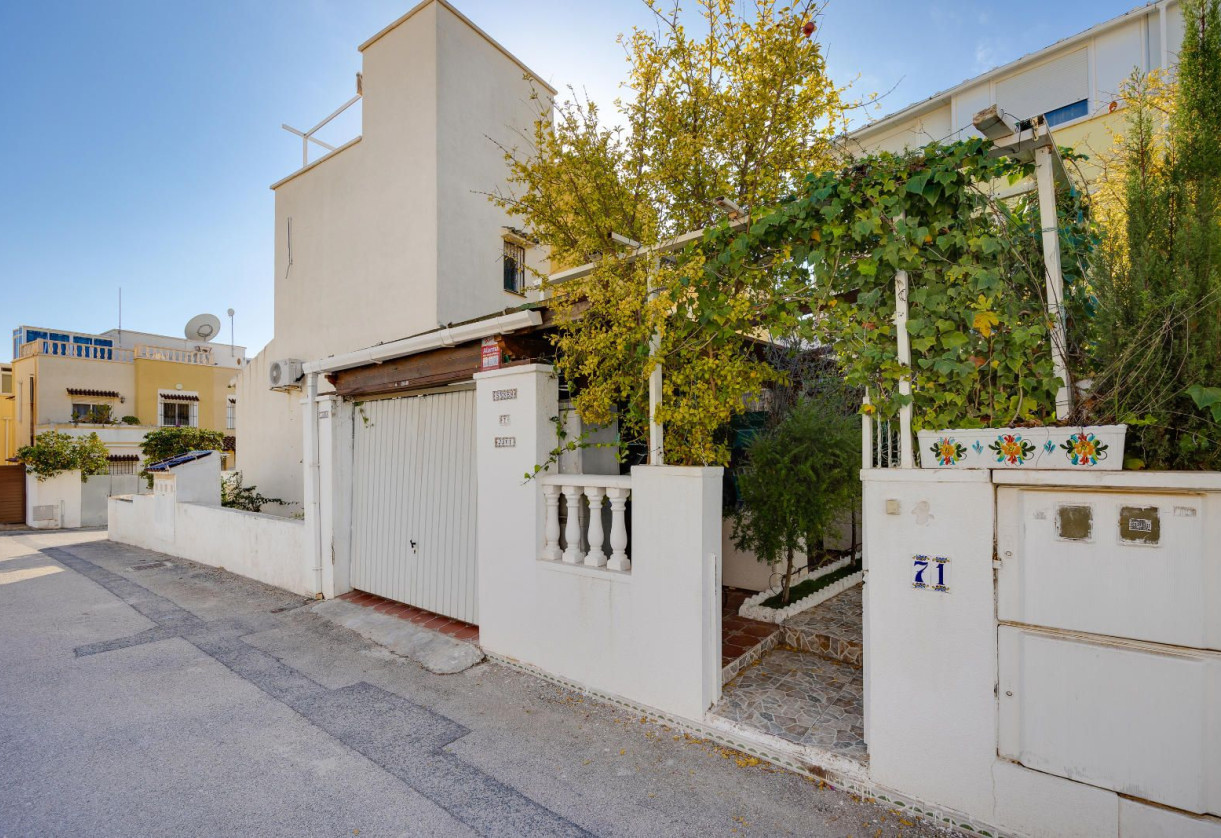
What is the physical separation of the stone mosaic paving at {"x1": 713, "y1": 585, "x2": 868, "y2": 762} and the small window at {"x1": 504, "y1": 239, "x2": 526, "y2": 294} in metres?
8.83

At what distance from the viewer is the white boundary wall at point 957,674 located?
2492 millimetres

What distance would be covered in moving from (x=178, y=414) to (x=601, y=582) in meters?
28.5

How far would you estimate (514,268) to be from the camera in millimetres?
11953

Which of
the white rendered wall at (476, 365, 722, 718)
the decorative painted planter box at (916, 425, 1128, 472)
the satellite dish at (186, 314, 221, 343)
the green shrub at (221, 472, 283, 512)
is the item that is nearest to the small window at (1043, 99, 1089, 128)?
the decorative painted planter box at (916, 425, 1128, 472)

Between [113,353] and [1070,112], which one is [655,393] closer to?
[1070,112]

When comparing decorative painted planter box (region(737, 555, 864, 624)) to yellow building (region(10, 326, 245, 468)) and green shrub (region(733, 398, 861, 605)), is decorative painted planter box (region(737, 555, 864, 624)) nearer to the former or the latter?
green shrub (region(733, 398, 861, 605))

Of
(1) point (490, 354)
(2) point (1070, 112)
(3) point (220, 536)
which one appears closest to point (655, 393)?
(1) point (490, 354)

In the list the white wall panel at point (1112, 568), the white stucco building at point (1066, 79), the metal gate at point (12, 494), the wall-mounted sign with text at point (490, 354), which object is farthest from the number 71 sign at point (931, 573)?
the metal gate at point (12, 494)

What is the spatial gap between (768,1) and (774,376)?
2892 millimetres

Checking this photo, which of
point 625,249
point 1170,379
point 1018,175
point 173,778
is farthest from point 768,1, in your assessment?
point 173,778

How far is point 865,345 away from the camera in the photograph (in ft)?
10.3

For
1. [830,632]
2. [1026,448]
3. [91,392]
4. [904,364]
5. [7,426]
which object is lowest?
[830,632]

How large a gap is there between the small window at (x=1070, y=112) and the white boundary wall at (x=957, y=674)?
13.3 metres

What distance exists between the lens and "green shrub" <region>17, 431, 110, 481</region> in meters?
18.2
